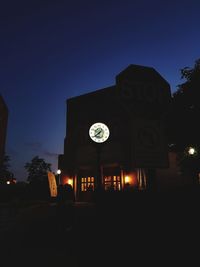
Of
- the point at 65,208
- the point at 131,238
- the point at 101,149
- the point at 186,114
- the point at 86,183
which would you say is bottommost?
the point at 131,238

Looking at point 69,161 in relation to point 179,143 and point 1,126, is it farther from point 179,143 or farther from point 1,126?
point 1,126

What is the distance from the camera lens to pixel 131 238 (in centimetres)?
526

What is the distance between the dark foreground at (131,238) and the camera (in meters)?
4.73

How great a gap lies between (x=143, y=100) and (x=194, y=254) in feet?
13.2

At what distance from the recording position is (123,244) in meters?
5.23

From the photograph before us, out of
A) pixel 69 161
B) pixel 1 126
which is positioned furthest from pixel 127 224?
pixel 1 126

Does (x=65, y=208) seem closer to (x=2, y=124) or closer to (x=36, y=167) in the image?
(x=2, y=124)

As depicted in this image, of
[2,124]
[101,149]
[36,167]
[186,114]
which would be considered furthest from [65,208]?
[36,167]

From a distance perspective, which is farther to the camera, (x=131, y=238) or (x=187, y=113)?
(x=187, y=113)

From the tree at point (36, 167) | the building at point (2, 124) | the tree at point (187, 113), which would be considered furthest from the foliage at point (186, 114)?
the tree at point (36, 167)

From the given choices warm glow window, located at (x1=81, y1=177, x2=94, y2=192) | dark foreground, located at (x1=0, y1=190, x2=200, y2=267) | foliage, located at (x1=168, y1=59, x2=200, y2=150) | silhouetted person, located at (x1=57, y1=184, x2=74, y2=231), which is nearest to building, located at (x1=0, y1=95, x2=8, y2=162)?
warm glow window, located at (x1=81, y1=177, x2=94, y2=192)

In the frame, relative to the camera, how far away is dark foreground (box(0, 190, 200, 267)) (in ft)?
15.5

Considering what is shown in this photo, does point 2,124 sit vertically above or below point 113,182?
above

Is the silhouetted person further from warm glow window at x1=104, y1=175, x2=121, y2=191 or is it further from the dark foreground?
warm glow window at x1=104, y1=175, x2=121, y2=191
